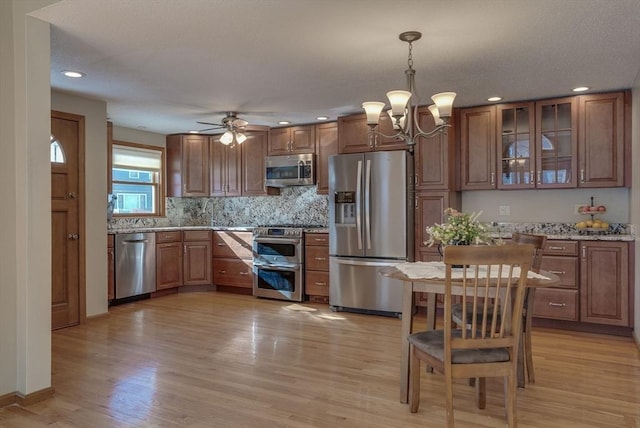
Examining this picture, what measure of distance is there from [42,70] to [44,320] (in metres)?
1.52

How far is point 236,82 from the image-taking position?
13.1 feet

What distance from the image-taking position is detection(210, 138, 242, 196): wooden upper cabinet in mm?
6371

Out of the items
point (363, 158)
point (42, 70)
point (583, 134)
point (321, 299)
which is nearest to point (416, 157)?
point (363, 158)

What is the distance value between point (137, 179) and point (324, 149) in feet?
8.80

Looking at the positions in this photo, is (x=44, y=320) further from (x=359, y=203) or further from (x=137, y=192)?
(x=137, y=192)

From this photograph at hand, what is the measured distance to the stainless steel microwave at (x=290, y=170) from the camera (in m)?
5.76

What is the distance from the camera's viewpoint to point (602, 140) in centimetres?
429

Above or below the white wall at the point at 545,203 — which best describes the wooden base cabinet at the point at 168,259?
below

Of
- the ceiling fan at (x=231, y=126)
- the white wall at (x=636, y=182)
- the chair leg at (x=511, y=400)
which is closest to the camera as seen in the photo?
the chair leg at (x=511, y=400)

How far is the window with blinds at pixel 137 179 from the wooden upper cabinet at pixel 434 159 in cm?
378

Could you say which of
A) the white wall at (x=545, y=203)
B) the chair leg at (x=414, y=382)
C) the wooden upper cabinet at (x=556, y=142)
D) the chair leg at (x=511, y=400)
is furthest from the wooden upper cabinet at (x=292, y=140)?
the chair leg at (x=511, y=400)

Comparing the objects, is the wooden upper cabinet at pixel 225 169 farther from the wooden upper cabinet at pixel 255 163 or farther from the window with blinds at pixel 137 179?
the window with blinds at pixel 137 179

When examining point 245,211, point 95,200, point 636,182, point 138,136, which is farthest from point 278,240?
point 636,182

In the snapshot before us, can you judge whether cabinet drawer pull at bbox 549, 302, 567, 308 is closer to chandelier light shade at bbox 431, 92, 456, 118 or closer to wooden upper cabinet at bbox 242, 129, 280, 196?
chandelier light shade at bbox 431, 92, 456, 118
